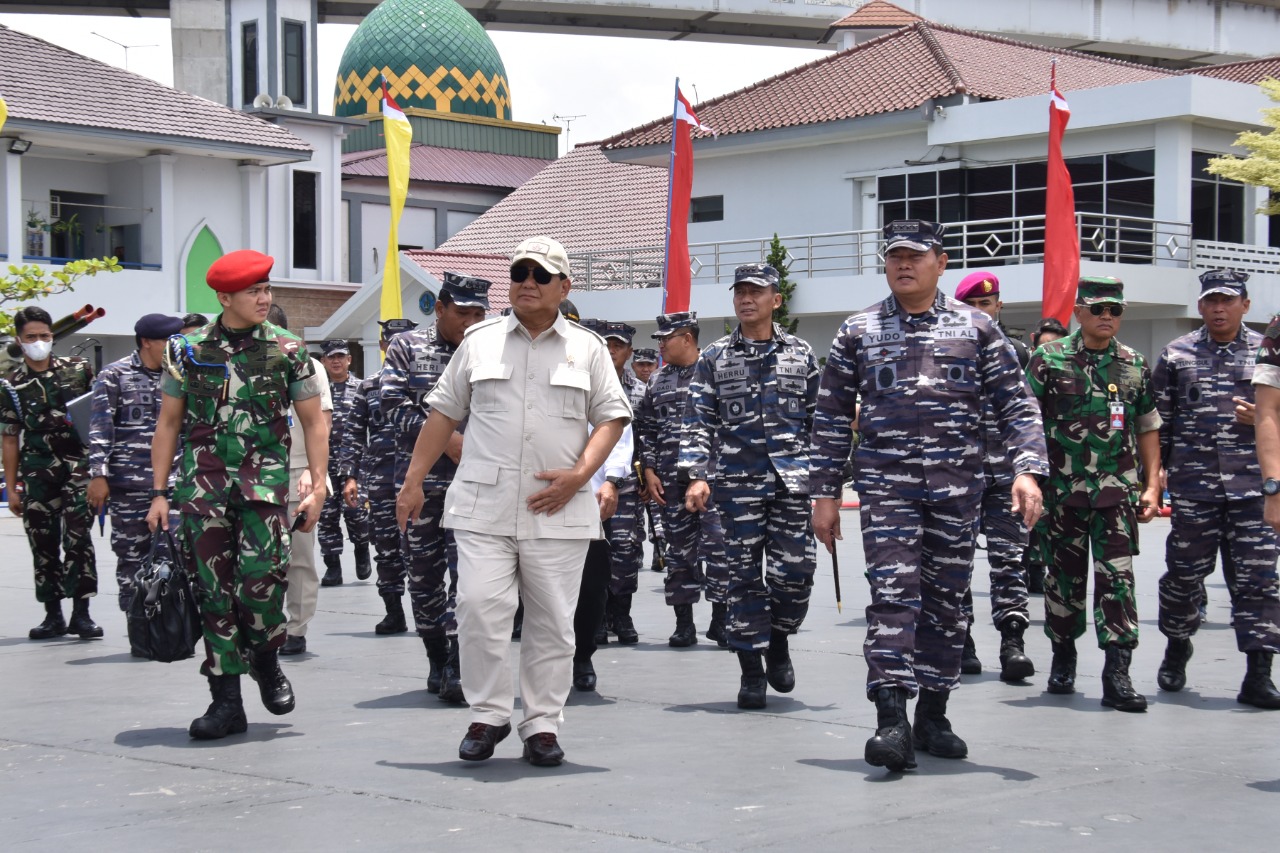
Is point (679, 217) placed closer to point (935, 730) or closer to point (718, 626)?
point (718, 626)

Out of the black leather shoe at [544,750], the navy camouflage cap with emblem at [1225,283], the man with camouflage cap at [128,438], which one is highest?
the navy camouflage cap with emblem at [1225,283]

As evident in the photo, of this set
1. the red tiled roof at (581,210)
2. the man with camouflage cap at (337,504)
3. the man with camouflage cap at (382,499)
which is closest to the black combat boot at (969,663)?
the man with camouflage cap at (382,499)

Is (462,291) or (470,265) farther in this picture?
(470,265)

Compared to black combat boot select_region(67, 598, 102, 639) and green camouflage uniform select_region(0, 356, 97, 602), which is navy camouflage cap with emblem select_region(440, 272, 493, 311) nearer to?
green camouflage uniform select_region(0, 356, 97, 602)

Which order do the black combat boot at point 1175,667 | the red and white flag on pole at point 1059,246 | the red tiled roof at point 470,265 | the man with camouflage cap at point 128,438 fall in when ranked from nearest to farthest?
the black combat boot at point 1175,667 → the man with camouflage cap at point 128,438 → the red and white flag on pole at point 1059,246 → the red tiled roof at point 470,265

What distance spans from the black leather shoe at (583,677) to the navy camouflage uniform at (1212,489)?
287 cm

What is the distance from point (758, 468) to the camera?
8.11 m

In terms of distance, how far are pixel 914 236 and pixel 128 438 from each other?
17.4 feet

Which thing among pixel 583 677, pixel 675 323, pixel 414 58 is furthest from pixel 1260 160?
pixel 414 58

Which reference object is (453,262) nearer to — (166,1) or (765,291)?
(166,1)

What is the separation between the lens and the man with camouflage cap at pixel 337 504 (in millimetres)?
14453

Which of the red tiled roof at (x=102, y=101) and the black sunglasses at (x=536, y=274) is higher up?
the red tiled roof at (x=102, y=101)

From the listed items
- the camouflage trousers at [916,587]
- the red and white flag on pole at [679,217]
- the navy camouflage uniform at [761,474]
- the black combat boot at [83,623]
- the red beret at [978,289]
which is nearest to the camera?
the camouflage trousers at [916,587]

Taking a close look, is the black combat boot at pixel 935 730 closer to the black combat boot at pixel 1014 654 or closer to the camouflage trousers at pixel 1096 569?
the camouflage trousers at pixel 1096 569
